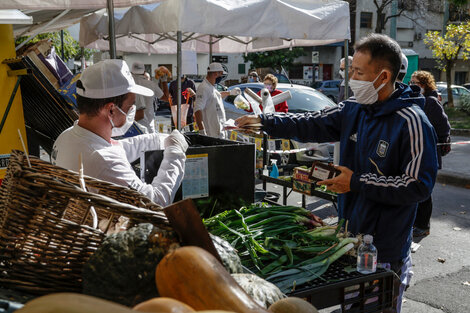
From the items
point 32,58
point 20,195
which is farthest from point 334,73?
point 20,195

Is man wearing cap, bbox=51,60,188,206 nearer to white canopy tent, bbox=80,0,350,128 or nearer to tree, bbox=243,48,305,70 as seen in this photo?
white canopy tent, bbox=80,0,350,128

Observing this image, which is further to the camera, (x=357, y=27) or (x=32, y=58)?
(x=357, y=27)

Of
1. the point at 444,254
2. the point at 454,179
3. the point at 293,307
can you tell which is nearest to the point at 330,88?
the point at 454,179

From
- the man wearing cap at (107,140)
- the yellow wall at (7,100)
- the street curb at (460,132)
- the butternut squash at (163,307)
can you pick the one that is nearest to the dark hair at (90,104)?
the man wearing cap at (107,140)

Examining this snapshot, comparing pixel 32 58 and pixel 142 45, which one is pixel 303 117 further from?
pixel 142 45

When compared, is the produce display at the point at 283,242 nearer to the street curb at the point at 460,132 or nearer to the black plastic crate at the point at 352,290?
the black plastic crate at the point at 352,290

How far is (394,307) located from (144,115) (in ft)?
22.8

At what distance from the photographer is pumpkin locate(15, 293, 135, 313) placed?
2.59 ft

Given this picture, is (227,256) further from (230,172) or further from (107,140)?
(230,172)

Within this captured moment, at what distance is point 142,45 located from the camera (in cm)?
1172

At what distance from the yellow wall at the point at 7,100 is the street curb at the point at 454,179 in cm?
849

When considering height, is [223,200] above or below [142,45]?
below

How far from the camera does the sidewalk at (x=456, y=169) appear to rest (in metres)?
9.48

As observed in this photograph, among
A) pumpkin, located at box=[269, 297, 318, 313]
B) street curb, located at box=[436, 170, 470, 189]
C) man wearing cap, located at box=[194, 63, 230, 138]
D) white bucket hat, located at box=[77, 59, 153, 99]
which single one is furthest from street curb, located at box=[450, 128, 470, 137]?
pumpkin, located at box=[269, 297, 318, 313]
